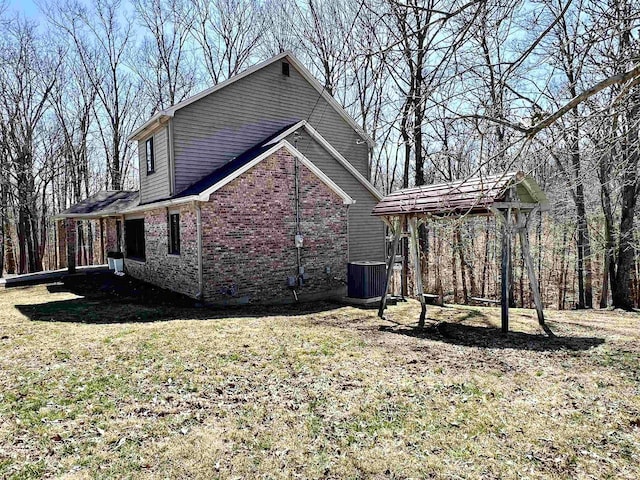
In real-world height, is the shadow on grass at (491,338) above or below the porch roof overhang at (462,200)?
below

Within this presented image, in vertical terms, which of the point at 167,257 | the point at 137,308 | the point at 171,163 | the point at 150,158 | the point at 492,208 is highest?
the point at 150,158

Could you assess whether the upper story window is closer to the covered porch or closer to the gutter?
the gutter

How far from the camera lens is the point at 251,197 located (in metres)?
→ 11.5

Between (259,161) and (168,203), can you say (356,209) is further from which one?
(168,203)

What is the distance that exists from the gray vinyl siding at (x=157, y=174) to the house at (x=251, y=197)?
0.04 metres

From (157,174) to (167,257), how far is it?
296cm

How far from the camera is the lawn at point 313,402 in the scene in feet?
12.2

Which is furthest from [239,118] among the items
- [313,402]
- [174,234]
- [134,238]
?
[313,402]

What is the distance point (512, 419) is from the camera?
443 cm

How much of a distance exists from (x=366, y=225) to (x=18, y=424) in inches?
522

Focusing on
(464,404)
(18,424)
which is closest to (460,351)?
(464,404)

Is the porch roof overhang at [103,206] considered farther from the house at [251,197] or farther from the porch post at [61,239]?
the porch post at [61,239]

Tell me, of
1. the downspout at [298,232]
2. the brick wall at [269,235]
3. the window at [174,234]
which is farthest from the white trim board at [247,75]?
the window at [174,234]

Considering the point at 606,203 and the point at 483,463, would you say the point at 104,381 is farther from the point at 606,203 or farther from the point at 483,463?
the point at 606,203
